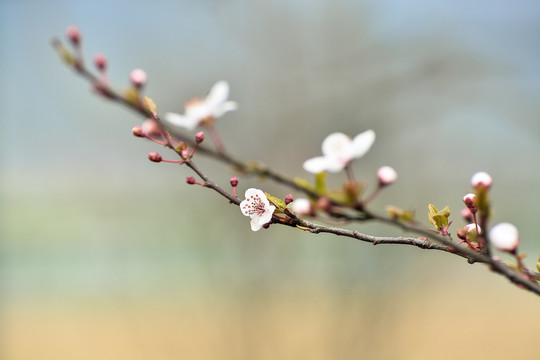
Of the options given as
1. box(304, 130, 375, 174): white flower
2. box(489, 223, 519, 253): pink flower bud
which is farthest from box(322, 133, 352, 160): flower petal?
box(489, 223, 519, 253): pink flower bud

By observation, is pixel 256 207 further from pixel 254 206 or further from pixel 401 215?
pixel 401 215

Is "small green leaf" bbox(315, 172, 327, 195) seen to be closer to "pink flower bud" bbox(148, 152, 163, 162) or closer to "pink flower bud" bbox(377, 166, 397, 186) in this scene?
"pink flower bud" bbox(377, 166, 397, 186)

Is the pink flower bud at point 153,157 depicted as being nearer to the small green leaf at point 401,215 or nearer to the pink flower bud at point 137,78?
the pink flower bud at point 137,78

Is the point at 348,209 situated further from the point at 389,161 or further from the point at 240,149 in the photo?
the point at 389,161

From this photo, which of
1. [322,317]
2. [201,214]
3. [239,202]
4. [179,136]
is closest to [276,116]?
[201,214]

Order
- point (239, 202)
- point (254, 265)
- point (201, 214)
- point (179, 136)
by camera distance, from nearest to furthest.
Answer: point (179, 136)
point (239, 202)
point (254, 265)
point (201, 214)

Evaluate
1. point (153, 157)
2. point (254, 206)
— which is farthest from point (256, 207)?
point (153, 157)

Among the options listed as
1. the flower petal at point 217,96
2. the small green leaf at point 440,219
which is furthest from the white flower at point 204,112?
the small green leaf at point 440,219
